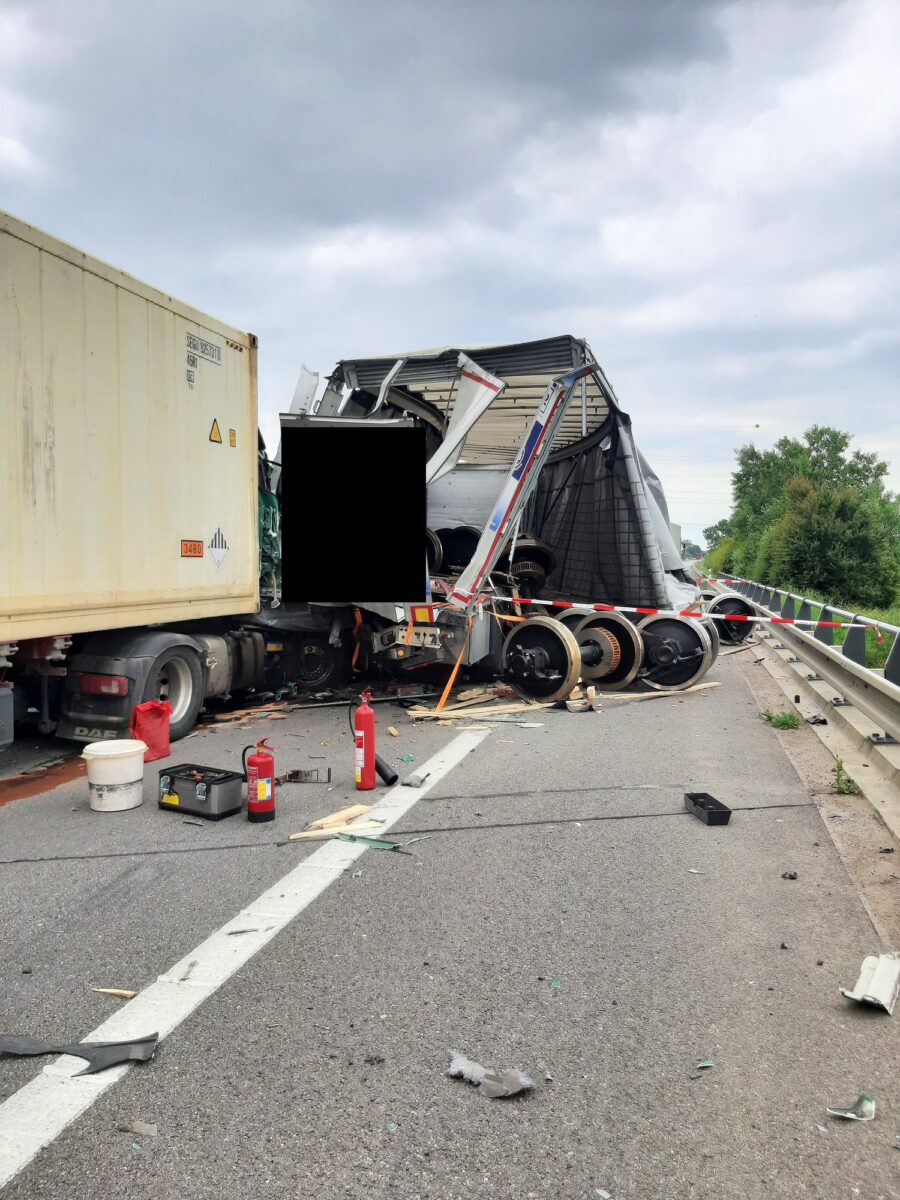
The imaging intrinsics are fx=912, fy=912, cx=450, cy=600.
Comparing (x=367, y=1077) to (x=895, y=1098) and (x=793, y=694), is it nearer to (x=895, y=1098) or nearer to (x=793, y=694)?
(x=895, y=1098)

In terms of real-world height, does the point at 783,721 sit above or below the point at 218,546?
below

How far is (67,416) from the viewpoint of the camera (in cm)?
640

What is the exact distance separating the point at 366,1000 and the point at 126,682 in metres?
4.70

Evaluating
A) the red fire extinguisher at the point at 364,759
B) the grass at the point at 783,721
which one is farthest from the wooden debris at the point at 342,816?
the grass at the point at 783,721

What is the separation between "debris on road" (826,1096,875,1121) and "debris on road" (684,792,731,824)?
2723 mm

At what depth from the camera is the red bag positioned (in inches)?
279

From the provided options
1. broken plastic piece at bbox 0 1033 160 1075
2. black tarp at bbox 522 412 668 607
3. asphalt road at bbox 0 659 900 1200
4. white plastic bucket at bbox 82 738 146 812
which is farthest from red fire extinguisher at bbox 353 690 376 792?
black tarp at bbox 522 412 668 607

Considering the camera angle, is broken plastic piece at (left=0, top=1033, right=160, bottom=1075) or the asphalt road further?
broken plastic piece at (left=0, top=1033, right=160, bottom=1075)

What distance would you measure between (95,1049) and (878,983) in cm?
270

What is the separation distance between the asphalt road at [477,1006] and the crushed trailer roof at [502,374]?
19.0 ft

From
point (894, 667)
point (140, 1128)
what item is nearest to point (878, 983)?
point (140, 1128)

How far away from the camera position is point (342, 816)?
5.45 metres

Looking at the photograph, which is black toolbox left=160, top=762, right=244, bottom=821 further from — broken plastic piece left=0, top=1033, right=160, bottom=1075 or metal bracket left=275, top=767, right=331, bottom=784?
broken plastic piece left=0, top=1033, right=160, bottom=1075

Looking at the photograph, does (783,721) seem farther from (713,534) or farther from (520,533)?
(713,534)
